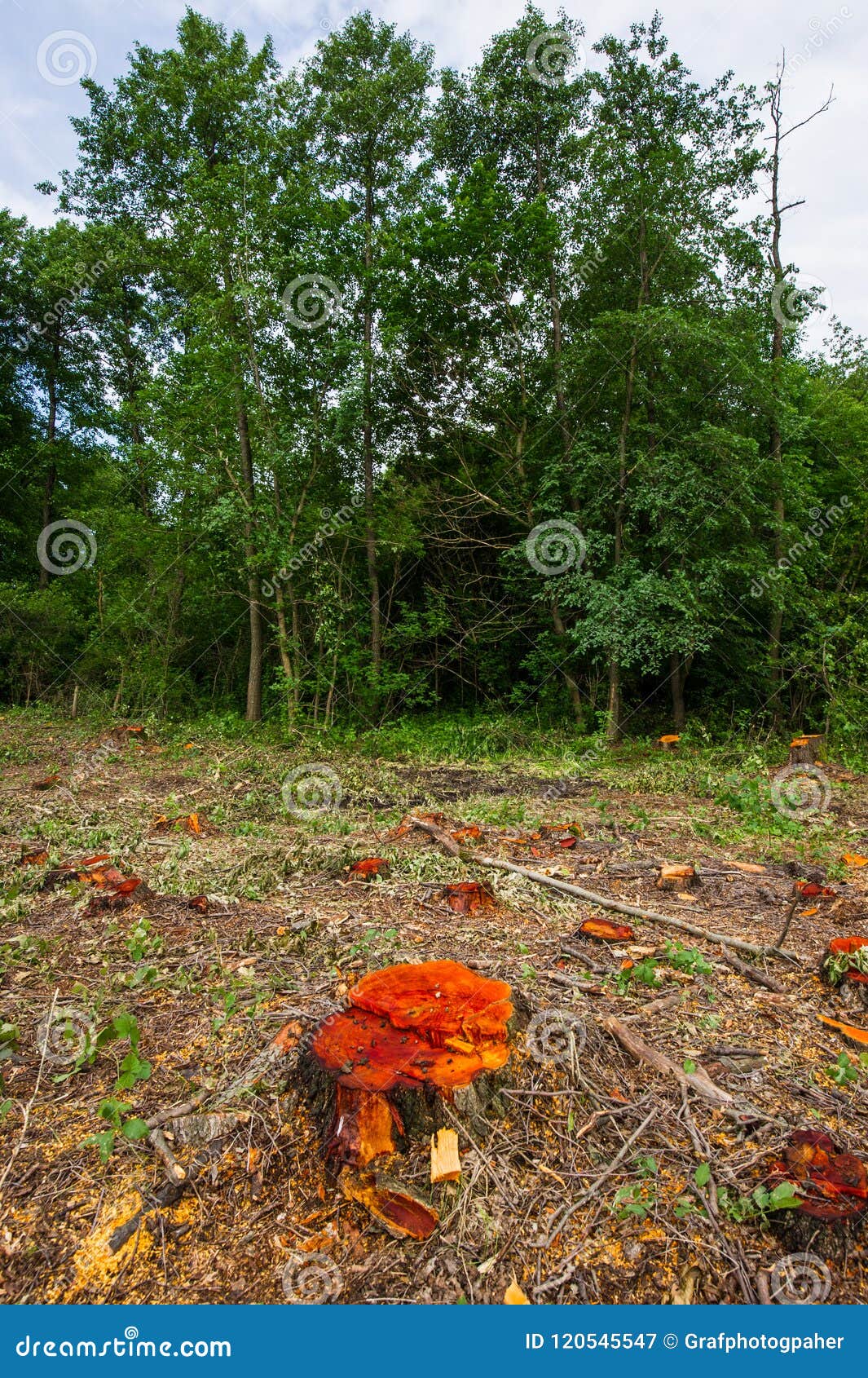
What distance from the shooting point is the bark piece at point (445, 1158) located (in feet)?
5.80

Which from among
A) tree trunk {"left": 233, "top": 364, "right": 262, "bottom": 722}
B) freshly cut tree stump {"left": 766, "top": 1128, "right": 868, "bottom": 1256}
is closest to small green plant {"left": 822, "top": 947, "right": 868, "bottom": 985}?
freshly cut tree stump {"left": 766, "top": 1128, "right": 868, "bottom": 1256}

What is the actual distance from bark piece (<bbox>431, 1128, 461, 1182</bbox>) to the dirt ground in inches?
1.2

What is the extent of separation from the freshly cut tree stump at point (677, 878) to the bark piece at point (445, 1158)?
107 inches

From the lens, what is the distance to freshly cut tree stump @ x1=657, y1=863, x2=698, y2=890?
4.23 m

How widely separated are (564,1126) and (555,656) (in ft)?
33.0

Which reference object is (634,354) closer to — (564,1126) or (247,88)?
(247,88)

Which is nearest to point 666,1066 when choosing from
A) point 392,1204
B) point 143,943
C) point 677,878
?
point 392,1204

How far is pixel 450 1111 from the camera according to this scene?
1.92 meters

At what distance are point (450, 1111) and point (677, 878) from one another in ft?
9.07

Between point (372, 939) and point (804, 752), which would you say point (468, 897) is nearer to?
point (372, 939)

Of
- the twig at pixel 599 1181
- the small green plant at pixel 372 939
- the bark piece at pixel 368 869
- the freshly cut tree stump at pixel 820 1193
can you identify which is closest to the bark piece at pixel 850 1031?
the freshly cut tree stump at pixel 820 1193

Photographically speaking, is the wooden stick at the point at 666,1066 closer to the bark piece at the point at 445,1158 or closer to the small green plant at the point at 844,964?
the bark piece at the point at 445,1158

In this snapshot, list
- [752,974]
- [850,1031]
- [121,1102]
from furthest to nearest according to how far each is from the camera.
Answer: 1. [752,974]
2. [850,1031]
3. [121,1102]

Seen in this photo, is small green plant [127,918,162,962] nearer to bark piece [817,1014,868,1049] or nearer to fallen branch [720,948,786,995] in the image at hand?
fallen branch [720,948,786,995]
